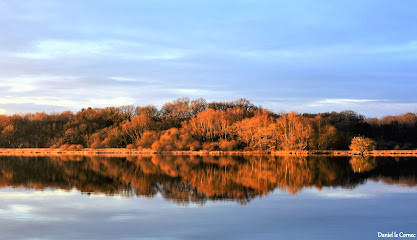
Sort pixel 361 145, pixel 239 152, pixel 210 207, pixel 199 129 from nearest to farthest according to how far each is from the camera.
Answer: pixel 210 207 < pixel 361 145 < pixel 239 152 < pixel 199 129

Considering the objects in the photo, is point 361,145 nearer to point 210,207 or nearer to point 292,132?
point 292,132

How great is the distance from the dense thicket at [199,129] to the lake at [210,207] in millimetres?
38318

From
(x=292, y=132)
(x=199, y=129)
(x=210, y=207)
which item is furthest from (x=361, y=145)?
(x=210, y=207)

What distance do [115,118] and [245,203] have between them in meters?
77.9

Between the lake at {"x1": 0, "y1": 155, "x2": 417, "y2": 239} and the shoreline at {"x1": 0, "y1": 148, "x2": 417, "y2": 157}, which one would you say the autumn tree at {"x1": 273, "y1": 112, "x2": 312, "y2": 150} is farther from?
the lake at {"x1": 0, "y1": 155, "x2": 417, "y2": 239}

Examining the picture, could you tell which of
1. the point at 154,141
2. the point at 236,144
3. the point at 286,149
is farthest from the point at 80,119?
the point at 286,149

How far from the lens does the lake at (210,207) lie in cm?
1234

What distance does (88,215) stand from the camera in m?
15.0

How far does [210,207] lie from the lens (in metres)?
16.2

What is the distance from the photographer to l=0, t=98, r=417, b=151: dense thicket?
6500 cm

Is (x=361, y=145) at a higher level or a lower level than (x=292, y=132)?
lower

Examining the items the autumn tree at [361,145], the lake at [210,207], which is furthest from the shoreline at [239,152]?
the lake at [210,207]

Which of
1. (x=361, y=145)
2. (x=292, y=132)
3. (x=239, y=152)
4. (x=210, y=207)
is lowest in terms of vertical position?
(x=210, y=207)

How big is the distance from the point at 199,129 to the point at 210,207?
190 feet
